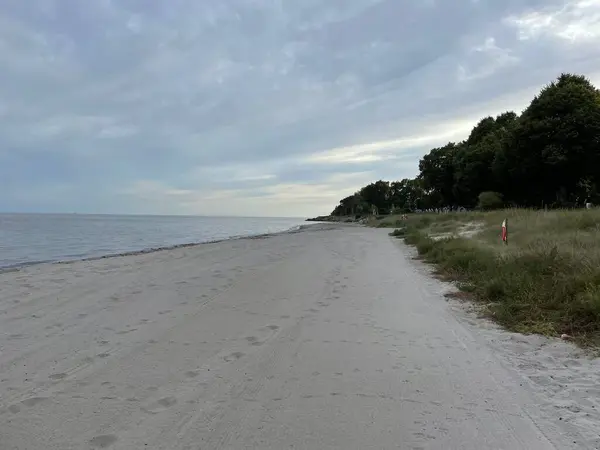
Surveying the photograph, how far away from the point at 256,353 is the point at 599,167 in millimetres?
34692

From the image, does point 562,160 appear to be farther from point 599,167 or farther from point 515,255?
point 515,255

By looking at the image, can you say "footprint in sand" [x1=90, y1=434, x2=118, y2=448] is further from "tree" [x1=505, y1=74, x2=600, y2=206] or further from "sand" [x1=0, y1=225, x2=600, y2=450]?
"tree" [x1=505, y1=74, x2=600, y2=206]

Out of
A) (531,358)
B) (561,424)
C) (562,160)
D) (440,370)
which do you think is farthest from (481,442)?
(562,160)

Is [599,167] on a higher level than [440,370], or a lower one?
higher

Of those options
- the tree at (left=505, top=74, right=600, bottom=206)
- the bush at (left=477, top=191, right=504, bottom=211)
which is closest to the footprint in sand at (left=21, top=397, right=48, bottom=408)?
the tree at (left=505, top=74, right=600, bottom=206)

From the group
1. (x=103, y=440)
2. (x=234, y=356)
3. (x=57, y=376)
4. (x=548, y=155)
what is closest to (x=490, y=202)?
(x=548, y=155)

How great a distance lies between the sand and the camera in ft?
10.9

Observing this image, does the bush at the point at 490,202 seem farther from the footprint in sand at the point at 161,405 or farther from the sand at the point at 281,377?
the footprint in sand at the point at 161,405

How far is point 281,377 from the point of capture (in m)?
4.50

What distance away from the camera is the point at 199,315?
23.9ft

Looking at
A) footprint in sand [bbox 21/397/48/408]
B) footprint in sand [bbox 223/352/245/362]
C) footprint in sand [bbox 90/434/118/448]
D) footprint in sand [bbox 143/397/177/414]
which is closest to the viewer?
footprint in sand [bbox 90/434/118/448]

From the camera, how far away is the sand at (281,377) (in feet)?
10.9

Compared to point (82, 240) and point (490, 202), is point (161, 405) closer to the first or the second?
point (82, 240)

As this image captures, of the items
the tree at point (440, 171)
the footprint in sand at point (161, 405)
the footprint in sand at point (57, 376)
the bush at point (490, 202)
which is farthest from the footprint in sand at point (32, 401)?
the tree at point (440, 171)
